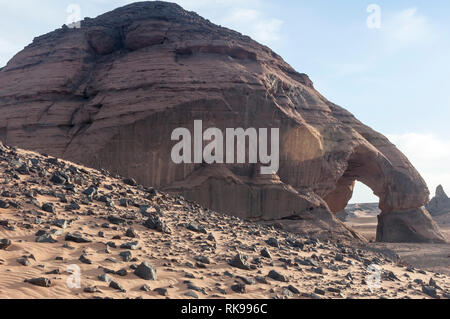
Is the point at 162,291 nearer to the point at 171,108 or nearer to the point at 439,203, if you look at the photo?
the point at 171,108

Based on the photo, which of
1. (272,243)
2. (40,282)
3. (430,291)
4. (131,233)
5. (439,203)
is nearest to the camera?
(40,282)

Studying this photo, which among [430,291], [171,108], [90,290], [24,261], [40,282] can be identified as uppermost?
[171,108]

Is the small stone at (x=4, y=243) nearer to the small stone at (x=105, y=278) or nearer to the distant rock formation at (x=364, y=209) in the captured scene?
the small stone at (x=105, y=278)

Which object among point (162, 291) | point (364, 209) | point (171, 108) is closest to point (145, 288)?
point (162, 291)

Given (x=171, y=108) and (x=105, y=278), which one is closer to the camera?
(x=105, y=278)

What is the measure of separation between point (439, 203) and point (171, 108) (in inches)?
2052

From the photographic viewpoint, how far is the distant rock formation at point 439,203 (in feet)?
181

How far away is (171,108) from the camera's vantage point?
65.4ft

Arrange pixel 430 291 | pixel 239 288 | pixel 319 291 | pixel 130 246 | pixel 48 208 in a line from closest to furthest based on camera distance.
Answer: pixel 239 288, pixel 319 291, pixel 130 246, pixel 48 208, pixel 430 291

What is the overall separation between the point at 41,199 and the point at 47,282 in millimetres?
3787

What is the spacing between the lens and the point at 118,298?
4.88 metres

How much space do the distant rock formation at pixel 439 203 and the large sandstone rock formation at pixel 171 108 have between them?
3292cm

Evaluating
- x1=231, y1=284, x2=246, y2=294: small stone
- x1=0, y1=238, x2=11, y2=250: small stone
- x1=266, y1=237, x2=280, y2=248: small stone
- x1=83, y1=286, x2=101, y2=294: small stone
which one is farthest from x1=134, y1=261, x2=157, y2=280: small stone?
x1=266, y1=237, x2=280, y2=248: small stone

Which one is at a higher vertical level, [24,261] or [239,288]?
[24,261]
